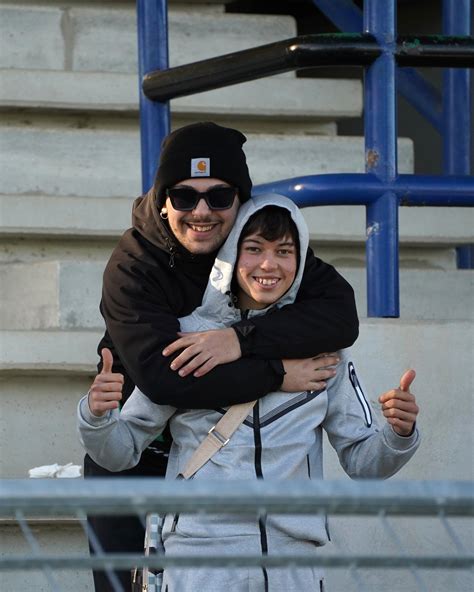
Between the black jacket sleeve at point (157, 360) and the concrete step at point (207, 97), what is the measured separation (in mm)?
1994

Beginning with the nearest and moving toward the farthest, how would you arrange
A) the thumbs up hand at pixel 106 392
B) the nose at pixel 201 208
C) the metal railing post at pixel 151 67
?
the thumbs up hand at pixel 106 392
the nose at pixel 201 208
the metal railing post at pixel 151 67

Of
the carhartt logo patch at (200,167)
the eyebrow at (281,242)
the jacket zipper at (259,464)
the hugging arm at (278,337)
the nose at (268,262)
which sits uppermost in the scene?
the carhartt logo patch at (200,167)

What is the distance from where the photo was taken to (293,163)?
195 inches

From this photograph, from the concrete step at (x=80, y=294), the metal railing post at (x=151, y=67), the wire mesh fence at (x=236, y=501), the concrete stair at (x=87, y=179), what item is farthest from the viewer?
the concrete step at (x=80, y=294)

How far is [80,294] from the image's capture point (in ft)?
14.4

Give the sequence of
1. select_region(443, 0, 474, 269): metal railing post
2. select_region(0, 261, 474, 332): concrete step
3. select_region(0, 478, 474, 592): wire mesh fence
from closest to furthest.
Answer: select_region(0, 478, 474, 592): wire mesh fence < select_region(0, 261, 474, 332): concrete step < select_region(443, 0, 474, 269): metal railing post

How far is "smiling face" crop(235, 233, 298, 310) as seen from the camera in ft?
8.96

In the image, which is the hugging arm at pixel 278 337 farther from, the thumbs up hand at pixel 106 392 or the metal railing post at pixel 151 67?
the metal railing post at pixel 151 67

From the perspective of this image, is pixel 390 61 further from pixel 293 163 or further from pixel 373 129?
pixel 293 163

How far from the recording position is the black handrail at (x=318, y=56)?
343 cm

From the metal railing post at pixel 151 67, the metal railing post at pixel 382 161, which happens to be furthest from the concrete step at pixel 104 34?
the metal railing post at pixel 382 161

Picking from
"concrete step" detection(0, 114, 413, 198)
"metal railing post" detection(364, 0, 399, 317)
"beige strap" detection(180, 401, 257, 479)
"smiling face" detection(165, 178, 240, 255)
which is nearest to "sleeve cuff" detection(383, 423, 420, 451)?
"beige strap" detection(180, 401, 257, 479)

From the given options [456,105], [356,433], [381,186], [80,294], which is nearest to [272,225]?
[356,433]

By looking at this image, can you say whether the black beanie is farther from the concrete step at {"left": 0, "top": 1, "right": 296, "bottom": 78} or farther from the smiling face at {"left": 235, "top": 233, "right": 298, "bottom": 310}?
the concrete step at {"left": 0, "top": 1, "right": 296, "bottom": 78}
